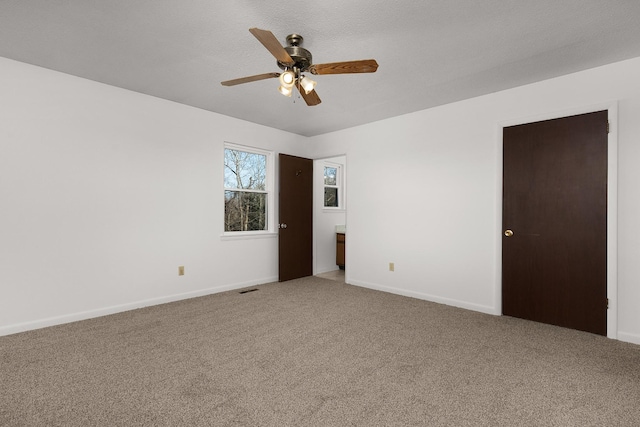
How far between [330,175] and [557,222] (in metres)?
3.95

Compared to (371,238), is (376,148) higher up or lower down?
higher up

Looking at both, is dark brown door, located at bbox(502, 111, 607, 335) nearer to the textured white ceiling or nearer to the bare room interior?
the bare room interior

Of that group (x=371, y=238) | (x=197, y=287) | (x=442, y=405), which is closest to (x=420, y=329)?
(x=442, y=405)

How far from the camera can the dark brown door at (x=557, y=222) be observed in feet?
9.43

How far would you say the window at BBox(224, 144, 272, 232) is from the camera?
4.62 m

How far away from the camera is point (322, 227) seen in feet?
19.1

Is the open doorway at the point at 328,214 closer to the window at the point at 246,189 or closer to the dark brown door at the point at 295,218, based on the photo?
the dark brown door at the point at 295,218

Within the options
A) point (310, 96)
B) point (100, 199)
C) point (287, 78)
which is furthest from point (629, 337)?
point (100, 199)

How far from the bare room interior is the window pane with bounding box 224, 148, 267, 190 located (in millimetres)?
55

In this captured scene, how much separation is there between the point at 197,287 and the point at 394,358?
280cm

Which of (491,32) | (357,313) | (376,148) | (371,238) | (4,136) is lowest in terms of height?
(357,313)

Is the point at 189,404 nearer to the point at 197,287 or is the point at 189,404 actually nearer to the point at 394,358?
the point at 394,358

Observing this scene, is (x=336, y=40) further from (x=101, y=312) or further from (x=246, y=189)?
(x=101, y=312)

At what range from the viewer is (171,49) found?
8.50ft
